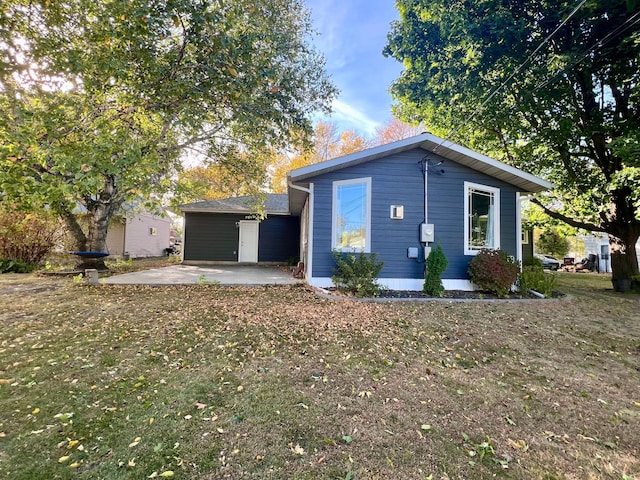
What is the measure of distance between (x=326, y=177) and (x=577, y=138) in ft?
25.9

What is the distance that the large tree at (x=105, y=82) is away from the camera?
13.2 ft

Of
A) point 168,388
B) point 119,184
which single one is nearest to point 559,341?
point 168,388

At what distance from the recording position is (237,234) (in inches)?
564

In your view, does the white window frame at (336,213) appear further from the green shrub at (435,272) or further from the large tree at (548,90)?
the large tree at (548,90)

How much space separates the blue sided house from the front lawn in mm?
2637

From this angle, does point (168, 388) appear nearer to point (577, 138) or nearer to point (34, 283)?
point (34, 283)

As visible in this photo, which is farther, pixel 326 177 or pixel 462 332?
pixel 326 177

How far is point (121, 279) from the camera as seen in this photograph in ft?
26.7

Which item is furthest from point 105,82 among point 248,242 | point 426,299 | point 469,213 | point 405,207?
point 248,242

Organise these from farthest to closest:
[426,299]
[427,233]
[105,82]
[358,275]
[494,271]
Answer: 1. [427,233]
2. [494,271]
3. [358,275]
4. [426,299]
5. [105,82]

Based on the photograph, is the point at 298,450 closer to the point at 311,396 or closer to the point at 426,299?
the point at 311,396

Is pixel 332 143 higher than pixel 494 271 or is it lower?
higher

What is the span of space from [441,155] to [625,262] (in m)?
6.66

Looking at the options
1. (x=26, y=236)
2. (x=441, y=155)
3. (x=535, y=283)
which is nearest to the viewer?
(x=535, y=283)
